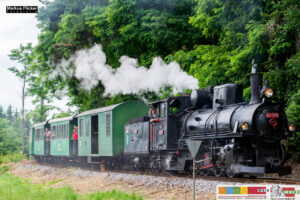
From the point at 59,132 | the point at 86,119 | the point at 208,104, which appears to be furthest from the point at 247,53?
the point at 59,132

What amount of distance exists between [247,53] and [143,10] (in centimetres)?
917

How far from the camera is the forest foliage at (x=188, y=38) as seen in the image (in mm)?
14781

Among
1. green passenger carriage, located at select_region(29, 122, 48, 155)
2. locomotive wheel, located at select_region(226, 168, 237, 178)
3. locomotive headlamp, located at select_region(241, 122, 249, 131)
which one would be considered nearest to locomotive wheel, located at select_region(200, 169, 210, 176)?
locomotive wheel, located at select_region(226, 168, 237, 178)

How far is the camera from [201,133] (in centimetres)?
1209

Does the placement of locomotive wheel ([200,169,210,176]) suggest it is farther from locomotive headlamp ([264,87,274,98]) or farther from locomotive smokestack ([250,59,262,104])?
locomotive headlamp ([264,87,274,98])

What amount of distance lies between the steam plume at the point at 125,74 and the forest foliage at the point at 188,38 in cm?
45

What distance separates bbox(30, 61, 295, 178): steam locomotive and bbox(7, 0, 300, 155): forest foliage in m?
3.06

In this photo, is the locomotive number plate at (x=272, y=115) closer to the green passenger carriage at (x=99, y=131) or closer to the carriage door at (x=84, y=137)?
the green passenger carriage at (x=99, y=131)

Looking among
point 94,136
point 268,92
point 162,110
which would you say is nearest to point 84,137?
point 94,136

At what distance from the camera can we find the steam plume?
60.0 ft

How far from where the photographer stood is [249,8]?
1631 cm

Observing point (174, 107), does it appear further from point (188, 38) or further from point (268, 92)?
point (188, 38)

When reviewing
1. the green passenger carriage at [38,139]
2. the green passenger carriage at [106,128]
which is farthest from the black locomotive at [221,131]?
the green passenger carriage at [38,139]

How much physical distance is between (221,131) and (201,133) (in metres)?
1.03
